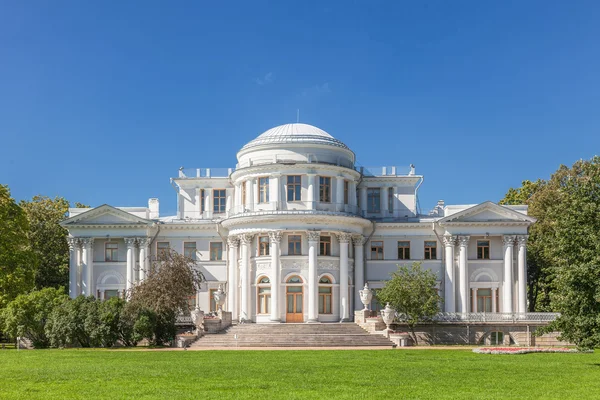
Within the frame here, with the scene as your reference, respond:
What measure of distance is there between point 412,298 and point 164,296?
48.4 feet

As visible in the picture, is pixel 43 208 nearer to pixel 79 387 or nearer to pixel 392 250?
pixel 392 250

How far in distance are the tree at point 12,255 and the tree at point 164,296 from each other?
720 cm

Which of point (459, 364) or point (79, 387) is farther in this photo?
point (459, 364)

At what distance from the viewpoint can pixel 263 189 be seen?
54.5 meters

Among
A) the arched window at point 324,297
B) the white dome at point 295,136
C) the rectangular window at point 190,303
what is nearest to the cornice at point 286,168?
the white dome at point 295,136

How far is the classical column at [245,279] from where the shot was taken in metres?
53.4

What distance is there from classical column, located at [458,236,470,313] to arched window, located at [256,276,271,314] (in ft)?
43.1

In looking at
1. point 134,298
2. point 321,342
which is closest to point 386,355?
point 321,342

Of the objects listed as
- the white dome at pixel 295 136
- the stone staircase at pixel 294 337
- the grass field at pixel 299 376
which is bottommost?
the stone staircase at pixel 294 337

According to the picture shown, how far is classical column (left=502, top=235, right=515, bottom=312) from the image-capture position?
55.3 metres

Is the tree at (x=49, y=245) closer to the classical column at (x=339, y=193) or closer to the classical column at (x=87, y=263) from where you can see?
the classical column at (x=87, y=263)

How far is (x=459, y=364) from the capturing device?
29750 millimetres

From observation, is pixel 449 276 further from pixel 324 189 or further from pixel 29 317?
pixel 29 317

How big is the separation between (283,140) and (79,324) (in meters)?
18.5
